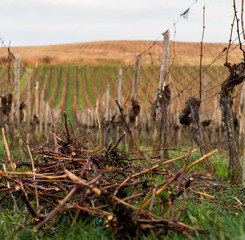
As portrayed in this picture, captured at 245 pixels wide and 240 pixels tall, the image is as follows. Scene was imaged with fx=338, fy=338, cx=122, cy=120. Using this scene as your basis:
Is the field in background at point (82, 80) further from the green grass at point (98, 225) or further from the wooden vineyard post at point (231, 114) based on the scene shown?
the green grass at point (98, 225)

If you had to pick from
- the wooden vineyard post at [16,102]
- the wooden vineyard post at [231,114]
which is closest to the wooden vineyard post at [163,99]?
the wooden vineyard post at [231,114]

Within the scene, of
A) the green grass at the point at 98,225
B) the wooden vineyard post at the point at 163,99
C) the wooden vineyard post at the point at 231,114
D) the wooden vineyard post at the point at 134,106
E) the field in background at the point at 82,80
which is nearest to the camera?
the green grass at the point at 98,225

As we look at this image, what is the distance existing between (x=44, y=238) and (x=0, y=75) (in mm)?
49252

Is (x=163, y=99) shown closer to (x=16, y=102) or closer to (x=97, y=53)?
(x=16, y=102)

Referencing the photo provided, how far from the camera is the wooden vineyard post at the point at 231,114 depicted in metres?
4.76

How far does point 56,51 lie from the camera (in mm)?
72500

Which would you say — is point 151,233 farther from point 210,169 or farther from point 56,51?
point 56,51


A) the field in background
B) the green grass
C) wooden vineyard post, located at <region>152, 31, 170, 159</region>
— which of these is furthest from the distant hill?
the green grass

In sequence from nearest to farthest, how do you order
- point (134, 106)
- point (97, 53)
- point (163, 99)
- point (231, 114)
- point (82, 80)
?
point (231, 114), point (163, 99), point (134, 106), point (82, 80), point (97, 53)

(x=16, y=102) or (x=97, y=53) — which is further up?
(x=97, y=53)

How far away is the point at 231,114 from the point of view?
4934 millimetres

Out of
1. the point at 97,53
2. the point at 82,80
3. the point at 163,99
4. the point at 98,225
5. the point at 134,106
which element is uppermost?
the point at 97,53

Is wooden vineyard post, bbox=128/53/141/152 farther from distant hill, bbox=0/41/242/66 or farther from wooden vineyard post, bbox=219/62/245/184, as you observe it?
distant hill, bbox=0/41/242/66

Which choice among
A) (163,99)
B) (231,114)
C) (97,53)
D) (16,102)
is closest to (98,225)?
(231,114)
